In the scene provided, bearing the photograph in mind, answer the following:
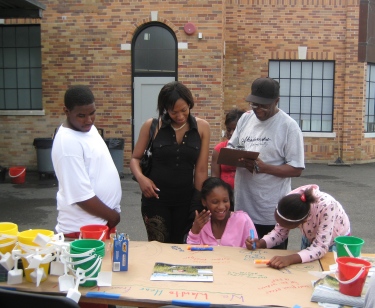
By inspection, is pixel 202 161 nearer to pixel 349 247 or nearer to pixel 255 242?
pixel 255 242

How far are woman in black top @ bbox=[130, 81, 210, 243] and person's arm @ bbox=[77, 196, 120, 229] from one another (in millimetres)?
402

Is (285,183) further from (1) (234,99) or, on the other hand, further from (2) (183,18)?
(1) (234,99)

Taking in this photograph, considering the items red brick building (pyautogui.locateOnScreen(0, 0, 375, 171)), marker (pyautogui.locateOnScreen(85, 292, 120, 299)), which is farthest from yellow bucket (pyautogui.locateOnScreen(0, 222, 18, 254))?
red brick building (pyautogui.locateOnScreen(0, 0, 375, 171))

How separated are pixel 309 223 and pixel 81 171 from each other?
1.52m

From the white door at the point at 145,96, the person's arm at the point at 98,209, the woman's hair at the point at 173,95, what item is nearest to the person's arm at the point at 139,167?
the woman's hair at the point at 173,95

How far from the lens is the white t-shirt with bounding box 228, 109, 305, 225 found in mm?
3524

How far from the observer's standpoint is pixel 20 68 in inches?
480

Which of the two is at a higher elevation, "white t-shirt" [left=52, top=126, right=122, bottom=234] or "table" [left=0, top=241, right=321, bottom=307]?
"white t-shirt" [left=52, top=126, right=122, bottom=234]

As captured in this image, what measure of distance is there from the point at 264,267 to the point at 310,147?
11.8 m

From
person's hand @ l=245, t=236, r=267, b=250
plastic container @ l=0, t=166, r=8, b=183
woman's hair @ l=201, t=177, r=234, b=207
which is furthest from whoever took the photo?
plastic container @ l=0, t=166, r=8, b=183

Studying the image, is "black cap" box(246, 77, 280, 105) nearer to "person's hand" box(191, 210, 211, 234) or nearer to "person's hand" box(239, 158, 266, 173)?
"person's hand" box(239, 158, 266, 173)

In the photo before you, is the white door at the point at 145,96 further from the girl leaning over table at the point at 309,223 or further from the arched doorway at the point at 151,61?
A: the girl leaning over table at the point at 309,223

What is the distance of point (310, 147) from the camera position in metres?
14.1

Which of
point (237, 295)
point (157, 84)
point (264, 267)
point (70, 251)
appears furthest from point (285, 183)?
point (157, 84)
